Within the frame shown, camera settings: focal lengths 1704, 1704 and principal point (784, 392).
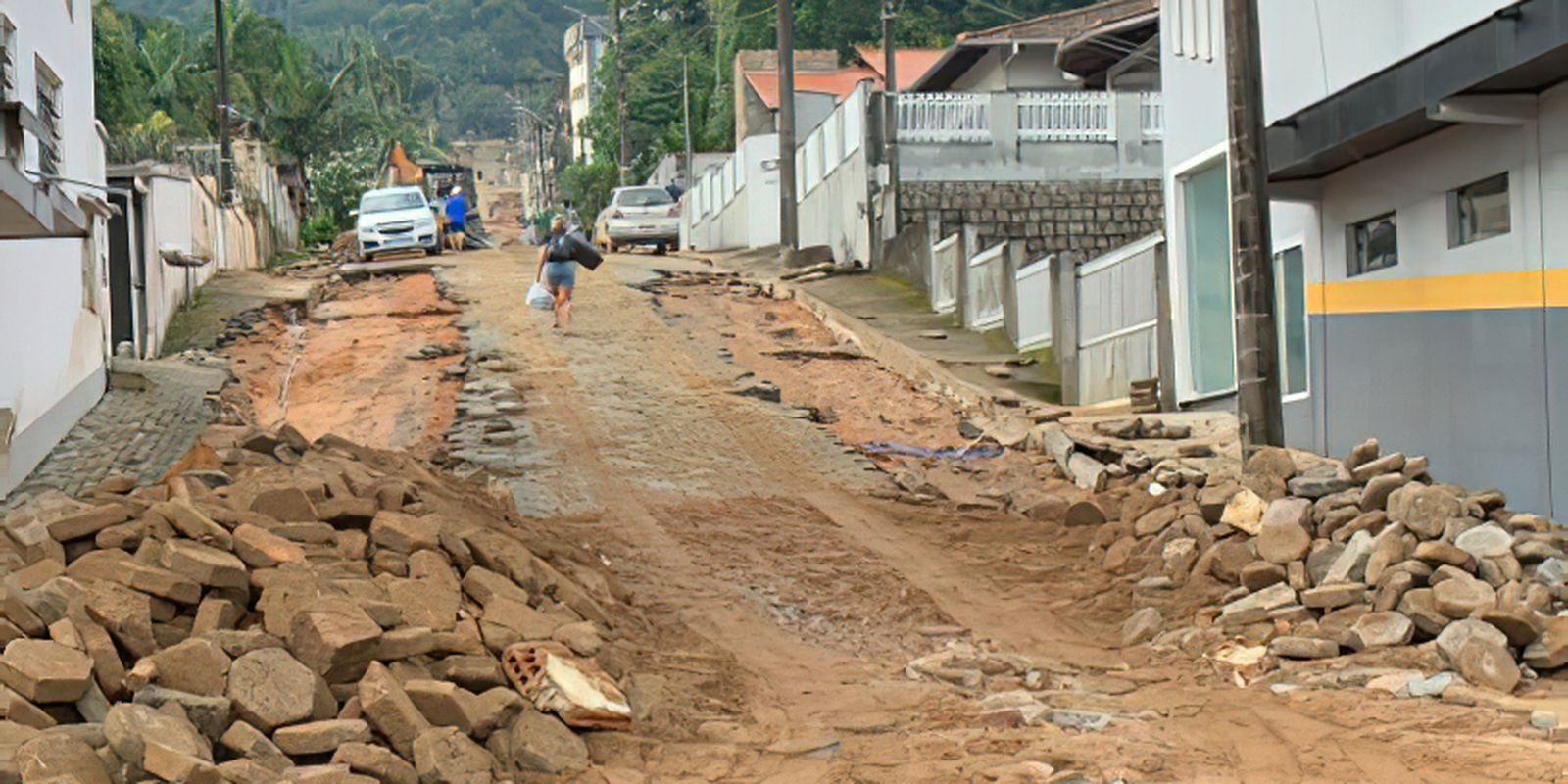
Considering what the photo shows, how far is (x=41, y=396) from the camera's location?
49.6 ft

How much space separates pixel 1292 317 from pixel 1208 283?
209 centimetres

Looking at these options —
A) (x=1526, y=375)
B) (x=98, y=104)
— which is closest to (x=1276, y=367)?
(x=1526, y=375)

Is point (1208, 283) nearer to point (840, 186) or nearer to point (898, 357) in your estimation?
point (898, 357)

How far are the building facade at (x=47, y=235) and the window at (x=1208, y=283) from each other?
10.2 metres

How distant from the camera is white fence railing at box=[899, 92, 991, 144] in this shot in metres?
29.2

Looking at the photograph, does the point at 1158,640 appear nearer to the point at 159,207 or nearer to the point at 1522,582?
the point at 1522,582

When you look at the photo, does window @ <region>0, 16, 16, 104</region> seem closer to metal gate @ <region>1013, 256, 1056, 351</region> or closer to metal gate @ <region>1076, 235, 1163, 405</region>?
metal gate @ <region>1076, 235, 1163, 405</region>

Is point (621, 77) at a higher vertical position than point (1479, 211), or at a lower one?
higher

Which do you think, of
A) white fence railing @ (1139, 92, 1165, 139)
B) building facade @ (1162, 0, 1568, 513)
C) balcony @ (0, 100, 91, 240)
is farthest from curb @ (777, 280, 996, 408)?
balcony @ (0, 100, 91, 240)

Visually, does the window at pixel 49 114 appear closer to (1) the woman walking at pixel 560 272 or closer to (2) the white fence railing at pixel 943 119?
(1) the woman walking at pixel 560 272

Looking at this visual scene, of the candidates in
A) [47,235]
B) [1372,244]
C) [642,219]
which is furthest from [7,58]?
[642,219]

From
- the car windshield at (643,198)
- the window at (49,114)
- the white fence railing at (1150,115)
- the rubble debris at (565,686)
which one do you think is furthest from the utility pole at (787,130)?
the rubble debris at (565,686)

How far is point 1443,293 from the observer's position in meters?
11.9

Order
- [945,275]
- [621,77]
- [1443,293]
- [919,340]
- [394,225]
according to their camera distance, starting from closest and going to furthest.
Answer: [1443,293] < [919,340] < [945,275] < [394,225] < [621,77]
